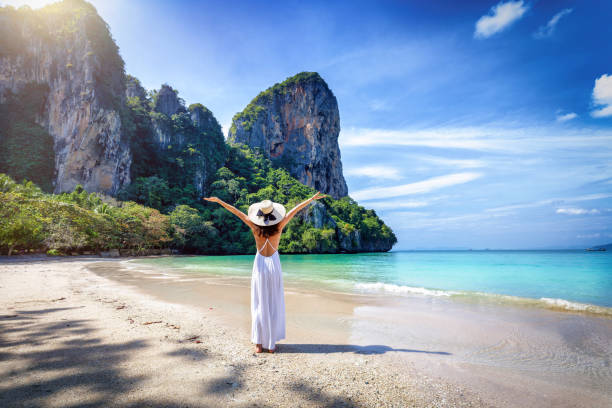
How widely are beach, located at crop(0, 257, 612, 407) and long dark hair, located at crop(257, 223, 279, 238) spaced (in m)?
1.43

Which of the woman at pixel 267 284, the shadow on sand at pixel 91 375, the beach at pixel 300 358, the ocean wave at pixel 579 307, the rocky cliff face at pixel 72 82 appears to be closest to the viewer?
the shadow on sand at pixel 91 375

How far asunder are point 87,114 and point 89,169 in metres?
9.12

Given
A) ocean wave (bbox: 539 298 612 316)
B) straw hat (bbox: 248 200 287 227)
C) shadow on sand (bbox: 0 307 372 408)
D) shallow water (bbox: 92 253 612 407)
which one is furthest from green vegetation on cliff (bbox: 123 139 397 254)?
ocean wave (bbox: 539 298 612 316)

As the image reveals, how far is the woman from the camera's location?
10.9ft

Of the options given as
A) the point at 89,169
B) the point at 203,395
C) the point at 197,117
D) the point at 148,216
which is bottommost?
the point at 203,395

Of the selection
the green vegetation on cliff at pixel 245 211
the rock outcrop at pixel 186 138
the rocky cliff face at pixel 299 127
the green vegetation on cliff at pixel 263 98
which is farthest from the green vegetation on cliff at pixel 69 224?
the rocky cliff face at pixel 299 127

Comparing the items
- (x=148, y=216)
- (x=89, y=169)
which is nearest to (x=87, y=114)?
(x=89, y=169)

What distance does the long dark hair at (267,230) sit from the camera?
3.52m

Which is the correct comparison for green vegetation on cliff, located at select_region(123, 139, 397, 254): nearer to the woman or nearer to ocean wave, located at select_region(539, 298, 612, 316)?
the woman

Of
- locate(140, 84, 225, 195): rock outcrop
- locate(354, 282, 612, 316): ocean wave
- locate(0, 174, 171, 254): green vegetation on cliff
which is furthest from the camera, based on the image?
locate(140, 84, 225, 195): rock outcrop

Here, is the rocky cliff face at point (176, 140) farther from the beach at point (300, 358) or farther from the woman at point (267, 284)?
the woman at point (267, 284)

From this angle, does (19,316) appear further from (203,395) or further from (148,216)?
(148,216)

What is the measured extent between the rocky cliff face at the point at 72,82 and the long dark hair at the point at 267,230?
166 ft

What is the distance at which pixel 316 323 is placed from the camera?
4805 millimetres
